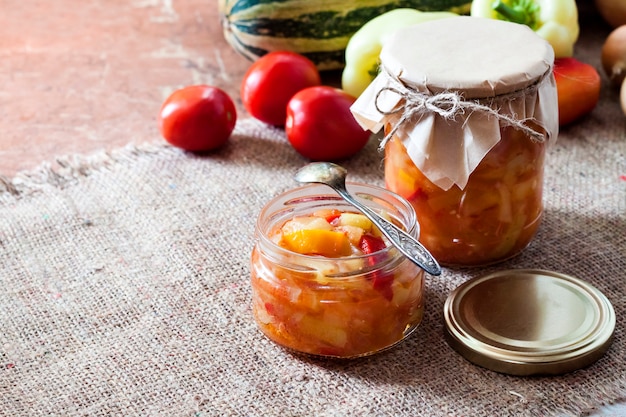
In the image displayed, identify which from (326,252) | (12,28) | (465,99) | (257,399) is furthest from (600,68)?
(12,28)

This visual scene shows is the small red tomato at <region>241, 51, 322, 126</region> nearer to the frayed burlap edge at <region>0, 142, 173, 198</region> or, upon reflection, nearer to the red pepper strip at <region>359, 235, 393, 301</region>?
the frayed burlap edge at <region>0, 142, 173, 198</region>

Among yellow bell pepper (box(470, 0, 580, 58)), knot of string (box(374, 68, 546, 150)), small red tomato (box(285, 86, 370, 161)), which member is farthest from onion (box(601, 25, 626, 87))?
knot of string (box(374, 68, 546, 150))

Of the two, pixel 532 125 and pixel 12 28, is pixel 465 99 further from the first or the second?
pixel 12 28

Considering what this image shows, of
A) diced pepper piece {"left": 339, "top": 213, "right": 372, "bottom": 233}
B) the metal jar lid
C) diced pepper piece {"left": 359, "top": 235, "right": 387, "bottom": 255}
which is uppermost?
diced pepper piece {"left": 339, "top": 213, "right": 372, "bottom": 233}

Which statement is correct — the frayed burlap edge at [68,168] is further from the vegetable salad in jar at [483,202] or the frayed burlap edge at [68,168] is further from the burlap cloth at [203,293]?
the vegetable salad in jar at [483,202]

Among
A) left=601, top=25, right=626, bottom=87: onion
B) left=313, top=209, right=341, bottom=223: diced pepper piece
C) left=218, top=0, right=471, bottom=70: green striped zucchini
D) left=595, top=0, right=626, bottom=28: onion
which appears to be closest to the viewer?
left=313, top=209, right=341, bottom=223: diced pepper piece

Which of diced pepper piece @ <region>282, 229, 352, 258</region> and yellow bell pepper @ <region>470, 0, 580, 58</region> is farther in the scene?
yellow bell pepper @ <region>470, 0, 580, 58</region>

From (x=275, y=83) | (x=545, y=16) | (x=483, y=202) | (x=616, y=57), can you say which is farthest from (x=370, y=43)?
(x=483, y=202)

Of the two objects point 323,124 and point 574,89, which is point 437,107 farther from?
point 574,89
